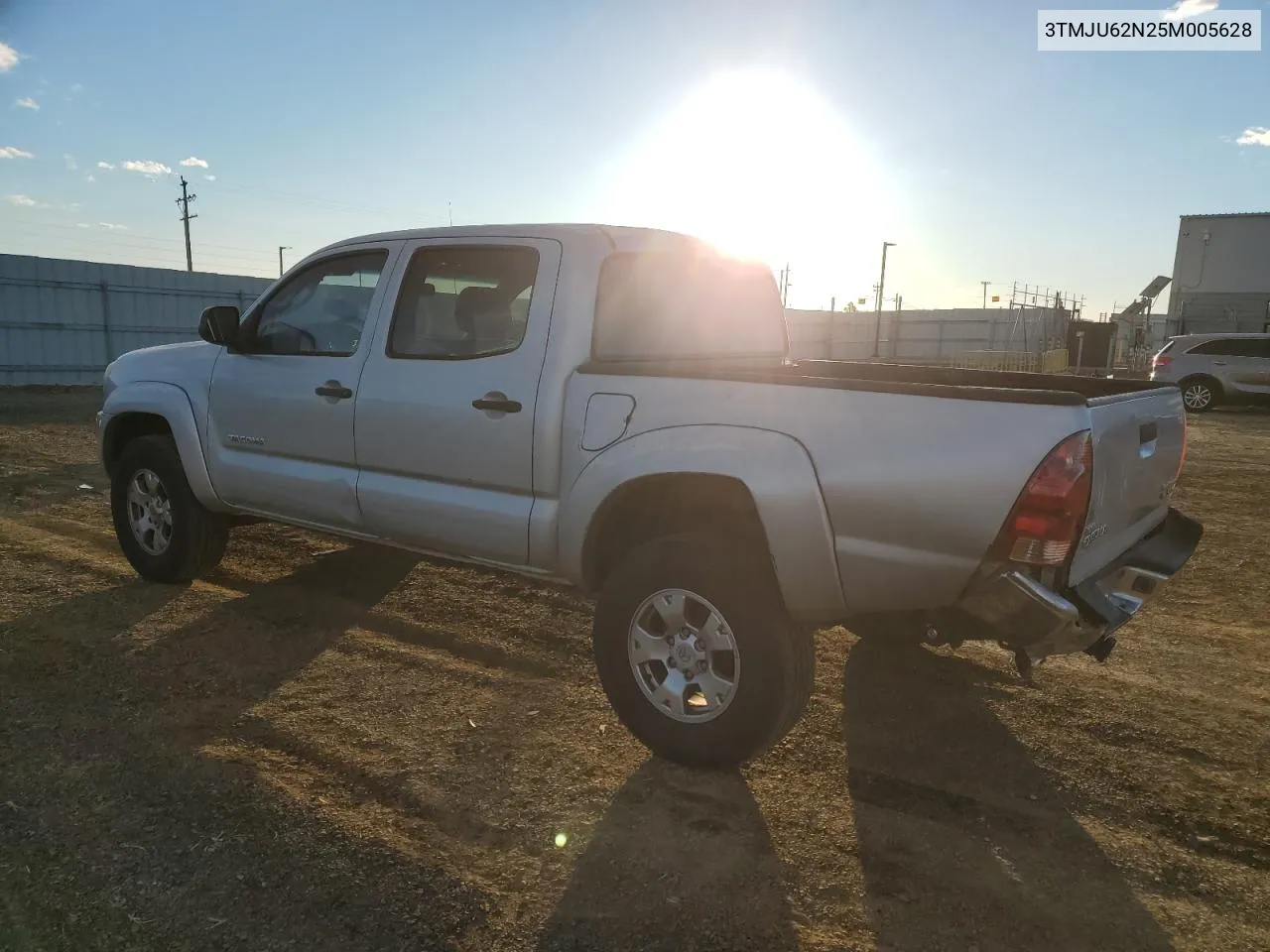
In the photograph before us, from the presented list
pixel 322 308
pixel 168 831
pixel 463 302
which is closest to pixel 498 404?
pixel 463 302

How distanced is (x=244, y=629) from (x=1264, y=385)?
63.1ft

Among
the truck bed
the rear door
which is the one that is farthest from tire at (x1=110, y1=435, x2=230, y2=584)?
the truck bed

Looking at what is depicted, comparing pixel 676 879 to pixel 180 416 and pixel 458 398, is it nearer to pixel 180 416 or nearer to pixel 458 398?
pixel 458 398

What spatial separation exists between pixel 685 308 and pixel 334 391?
170 cm

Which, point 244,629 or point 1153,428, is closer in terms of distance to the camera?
point 1153,428

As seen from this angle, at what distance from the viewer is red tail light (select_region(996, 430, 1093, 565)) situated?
2406mm

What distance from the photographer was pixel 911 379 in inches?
174

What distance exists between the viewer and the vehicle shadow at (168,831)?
2.27 m

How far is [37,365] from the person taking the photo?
20.1 meters

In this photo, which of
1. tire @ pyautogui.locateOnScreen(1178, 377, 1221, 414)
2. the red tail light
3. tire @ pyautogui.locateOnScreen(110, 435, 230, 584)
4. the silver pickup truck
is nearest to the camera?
the red tail light

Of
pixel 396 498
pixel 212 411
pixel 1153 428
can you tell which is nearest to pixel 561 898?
pixel 396 498

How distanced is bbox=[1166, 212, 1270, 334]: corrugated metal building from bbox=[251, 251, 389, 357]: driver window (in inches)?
1434

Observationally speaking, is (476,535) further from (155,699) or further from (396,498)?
(155,699)

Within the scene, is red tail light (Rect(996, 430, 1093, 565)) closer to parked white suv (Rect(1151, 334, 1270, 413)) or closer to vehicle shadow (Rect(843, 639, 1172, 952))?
vehicle shadow (Rect(843, 639, 1172, 952))
